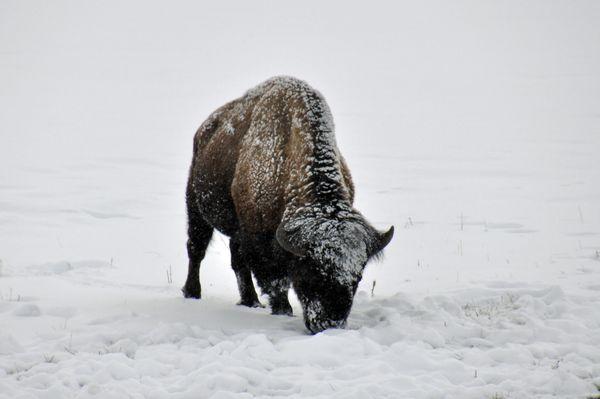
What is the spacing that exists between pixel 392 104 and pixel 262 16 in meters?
47.5

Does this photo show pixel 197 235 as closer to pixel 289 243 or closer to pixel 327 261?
pixel 289 243

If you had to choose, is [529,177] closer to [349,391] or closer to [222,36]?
[349,391]

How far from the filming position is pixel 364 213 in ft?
44.9

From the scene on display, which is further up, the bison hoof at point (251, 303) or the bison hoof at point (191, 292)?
the bison hoof at point (251, 303)

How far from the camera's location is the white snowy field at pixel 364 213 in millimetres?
4492

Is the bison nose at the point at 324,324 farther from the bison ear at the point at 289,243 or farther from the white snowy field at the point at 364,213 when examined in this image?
the bison ear at the point at 289,243

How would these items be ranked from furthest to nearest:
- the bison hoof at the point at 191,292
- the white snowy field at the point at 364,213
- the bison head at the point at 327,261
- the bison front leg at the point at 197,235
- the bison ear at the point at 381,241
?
1. the bison front leg at the point at 197,235
2. the bison hoof at the point at 191,292
3. the bison ear at the point at 381,241
4. the bison head at the point at 327,261
5. the white snowy field at the point at 364,213

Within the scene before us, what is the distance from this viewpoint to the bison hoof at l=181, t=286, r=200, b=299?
771 cm

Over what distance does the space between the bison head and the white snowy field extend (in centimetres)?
26

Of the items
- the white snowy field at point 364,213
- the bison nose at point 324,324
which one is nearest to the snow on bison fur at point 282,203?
the bison nose at point 324,324

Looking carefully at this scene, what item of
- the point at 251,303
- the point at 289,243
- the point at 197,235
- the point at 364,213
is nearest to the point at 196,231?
the point at 197,235

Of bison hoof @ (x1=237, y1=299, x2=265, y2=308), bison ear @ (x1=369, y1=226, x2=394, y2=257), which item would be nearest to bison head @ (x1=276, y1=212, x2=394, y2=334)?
bison ear @ (x1=369, y1=226, x2=394, y2=257)

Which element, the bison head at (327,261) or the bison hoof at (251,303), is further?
the bison hoof at (251,303)

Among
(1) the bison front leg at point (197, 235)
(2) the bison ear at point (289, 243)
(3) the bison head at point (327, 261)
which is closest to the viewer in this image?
(3) the bison head at point (327, 261)
